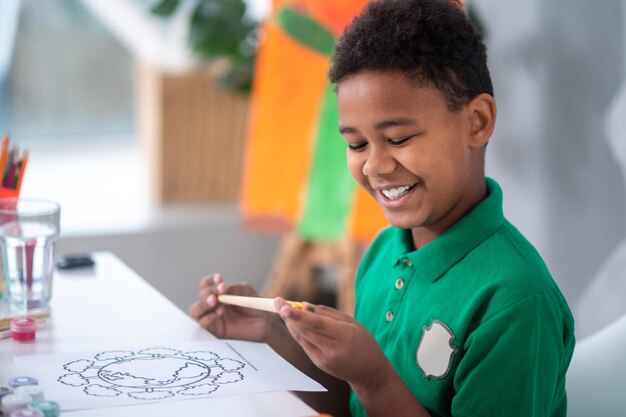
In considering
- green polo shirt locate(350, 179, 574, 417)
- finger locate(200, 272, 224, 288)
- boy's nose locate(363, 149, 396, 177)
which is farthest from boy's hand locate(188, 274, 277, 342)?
boy's nose locate(363, 149, 396, 177)

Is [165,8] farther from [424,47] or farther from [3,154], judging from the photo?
[424,47]

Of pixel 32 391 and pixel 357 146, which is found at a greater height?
pixel 357 146

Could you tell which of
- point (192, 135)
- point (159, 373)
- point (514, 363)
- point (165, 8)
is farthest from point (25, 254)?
point (192, 135)

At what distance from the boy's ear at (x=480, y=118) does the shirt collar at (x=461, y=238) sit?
0.21 ft

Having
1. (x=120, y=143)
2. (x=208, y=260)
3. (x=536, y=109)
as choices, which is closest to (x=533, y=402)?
(x=536, y=109)

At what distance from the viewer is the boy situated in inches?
31.5

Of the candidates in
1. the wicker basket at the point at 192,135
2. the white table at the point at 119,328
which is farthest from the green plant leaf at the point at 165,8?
the white table at the point at 119,328

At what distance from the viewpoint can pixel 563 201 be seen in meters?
1.89

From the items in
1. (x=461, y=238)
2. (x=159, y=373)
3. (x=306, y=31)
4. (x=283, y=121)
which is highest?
(x=306, y=31)

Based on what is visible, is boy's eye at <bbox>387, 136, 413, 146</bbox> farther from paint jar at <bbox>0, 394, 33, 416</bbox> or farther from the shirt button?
paint jar at <bbox>0, 394, 33, 416</bbox>

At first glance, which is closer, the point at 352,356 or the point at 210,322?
the point at 352,356

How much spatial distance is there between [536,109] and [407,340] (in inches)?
45.7

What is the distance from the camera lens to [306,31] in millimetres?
2248

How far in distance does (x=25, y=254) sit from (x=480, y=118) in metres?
0.55
